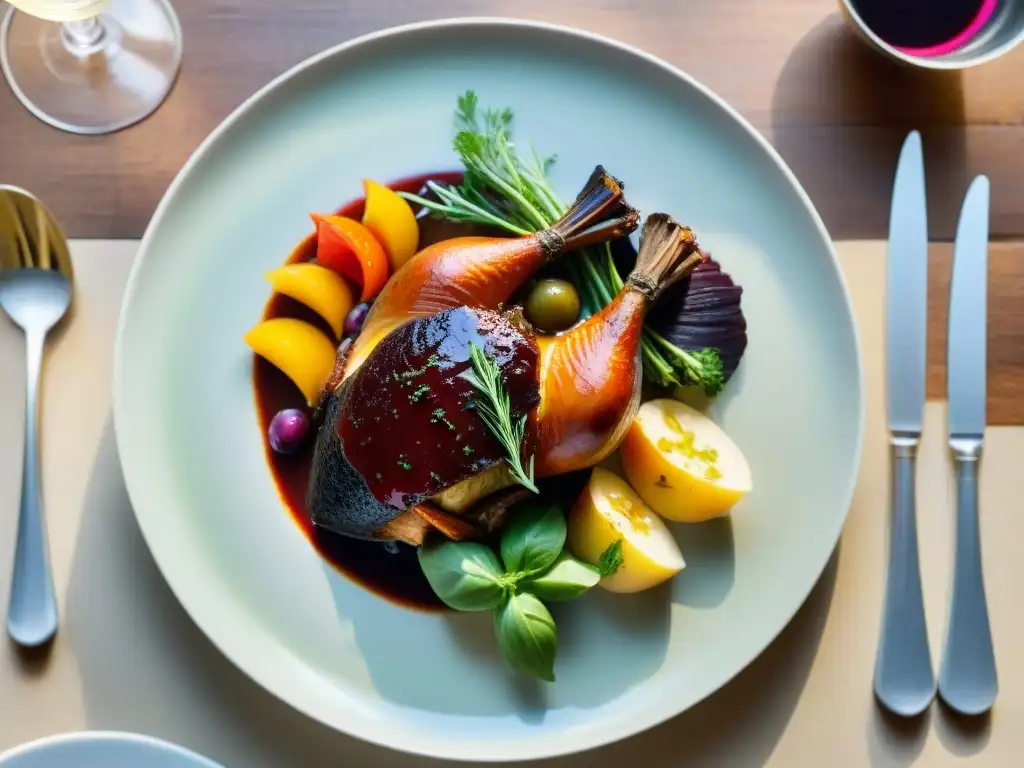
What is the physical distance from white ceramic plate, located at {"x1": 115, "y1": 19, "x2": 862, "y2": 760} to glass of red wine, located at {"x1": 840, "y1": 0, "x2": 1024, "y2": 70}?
356 millimetres

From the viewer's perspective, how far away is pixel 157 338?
179 centimetres

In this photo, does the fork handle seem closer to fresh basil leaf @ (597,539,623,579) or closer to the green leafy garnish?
the green leafy garnish

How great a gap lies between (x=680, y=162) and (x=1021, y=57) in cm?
76

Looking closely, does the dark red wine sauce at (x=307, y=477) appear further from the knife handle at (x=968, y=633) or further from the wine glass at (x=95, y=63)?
the knife handle at (x=968, y=633)

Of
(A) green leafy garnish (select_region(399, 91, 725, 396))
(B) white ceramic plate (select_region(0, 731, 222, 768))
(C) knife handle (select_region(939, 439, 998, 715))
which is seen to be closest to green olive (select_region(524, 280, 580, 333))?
Answer: (A) green leafy garnish (select_region(399, 91, 725, 396))

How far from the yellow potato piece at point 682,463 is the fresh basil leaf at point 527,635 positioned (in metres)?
0.29

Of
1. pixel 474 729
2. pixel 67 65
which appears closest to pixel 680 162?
pixel 474 729

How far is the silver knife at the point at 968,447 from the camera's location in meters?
1.80

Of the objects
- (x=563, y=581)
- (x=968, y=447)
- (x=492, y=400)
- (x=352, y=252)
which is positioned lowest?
(x=563, y=581)

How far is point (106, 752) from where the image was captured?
161 centimetres

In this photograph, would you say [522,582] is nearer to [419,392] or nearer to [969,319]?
[419,392]

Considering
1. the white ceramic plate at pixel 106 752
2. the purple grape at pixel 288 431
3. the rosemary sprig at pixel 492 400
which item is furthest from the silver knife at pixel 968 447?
the white ceramic plate at pixel 106 752

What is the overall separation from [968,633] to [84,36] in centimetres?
203

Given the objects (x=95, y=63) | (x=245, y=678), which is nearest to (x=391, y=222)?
(x=95, y=63)
